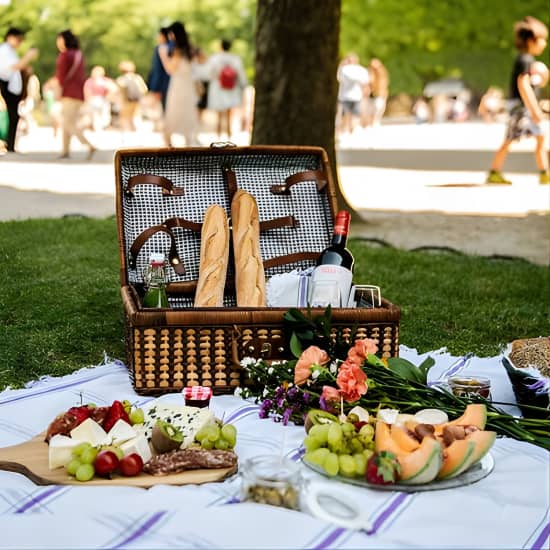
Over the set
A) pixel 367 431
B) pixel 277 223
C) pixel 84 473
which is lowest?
pixel 84 473

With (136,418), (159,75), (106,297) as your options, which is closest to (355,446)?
(136,418)

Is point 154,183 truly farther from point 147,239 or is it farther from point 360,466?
point 360,466

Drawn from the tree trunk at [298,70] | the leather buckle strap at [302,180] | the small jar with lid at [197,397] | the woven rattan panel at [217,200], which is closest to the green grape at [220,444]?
the small jar with lid at [197,397]

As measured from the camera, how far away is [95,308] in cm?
444

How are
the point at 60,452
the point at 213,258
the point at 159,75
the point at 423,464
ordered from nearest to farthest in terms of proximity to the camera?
the point at 423,464
the point at 60,452
the point at 213,258
the point at 159,75

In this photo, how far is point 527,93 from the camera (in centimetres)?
858

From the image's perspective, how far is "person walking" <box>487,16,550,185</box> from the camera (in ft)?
27.1

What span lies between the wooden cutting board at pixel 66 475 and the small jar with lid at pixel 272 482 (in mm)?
213

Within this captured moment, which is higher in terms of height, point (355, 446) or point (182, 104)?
point (182, 104)

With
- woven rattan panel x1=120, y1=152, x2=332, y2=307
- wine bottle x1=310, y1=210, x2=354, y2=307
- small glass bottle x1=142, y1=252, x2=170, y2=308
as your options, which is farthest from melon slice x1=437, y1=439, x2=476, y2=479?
woven rattan panel x1=120, y1=152, x2=332, y2=307

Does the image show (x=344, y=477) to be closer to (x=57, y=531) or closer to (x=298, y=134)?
(x=57, y=531)

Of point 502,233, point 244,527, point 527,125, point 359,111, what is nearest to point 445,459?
point 244,527

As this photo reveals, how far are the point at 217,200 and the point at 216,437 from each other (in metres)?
1.56

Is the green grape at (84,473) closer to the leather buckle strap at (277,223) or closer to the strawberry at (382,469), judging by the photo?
the strawberry at (382,469)
